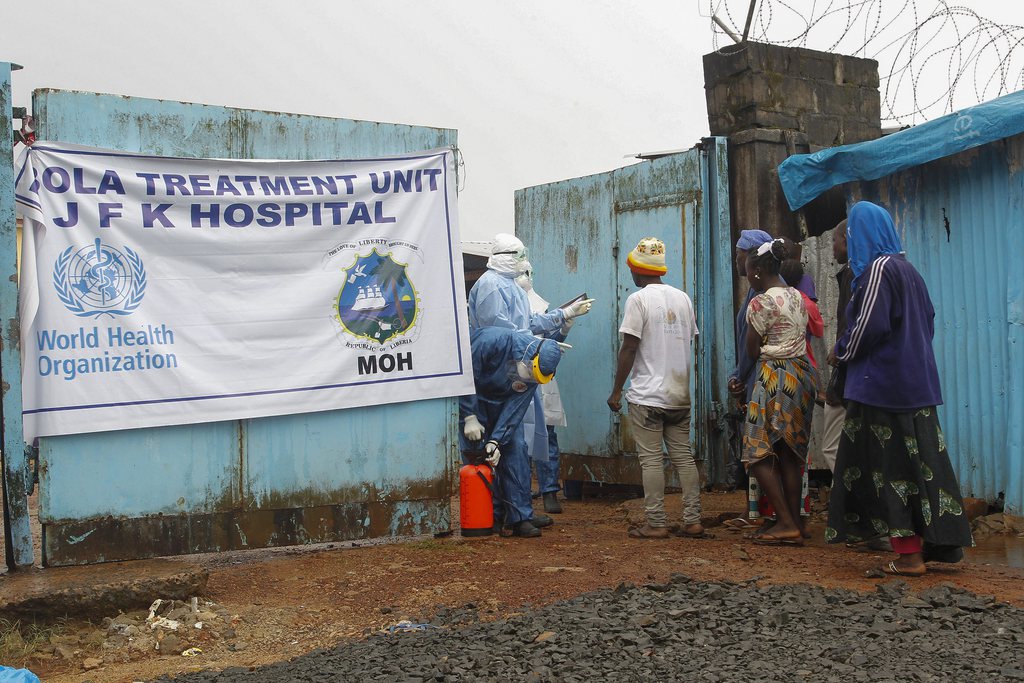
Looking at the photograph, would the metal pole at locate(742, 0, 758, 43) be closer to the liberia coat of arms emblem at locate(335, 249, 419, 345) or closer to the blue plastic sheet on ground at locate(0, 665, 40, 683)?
the liberia coat of arms emblem at locate(335, 249, 419, 345)

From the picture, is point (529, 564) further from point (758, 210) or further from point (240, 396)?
point (758, 210)

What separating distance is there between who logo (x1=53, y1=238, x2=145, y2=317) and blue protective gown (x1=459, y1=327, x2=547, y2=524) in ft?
6.69

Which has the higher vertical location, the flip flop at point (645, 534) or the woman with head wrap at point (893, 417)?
the woman with head wrap at point (893, 417)

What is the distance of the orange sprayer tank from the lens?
21.0 ft

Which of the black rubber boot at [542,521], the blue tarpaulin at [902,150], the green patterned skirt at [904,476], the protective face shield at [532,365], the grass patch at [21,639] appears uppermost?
the blue tarpaulin at [902,150]

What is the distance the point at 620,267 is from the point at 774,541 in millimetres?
3093

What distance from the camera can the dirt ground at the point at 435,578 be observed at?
4.34m

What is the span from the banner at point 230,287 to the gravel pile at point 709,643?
188cm

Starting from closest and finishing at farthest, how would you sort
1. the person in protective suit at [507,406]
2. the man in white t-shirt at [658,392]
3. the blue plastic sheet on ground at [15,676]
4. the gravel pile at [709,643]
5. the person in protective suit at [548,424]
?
the blue plastic sheet on ground at [15,676], the gravel pile at [709,643], the man in white t-shirt at [658,392], the person in protective suit at [507,406], the person in protective suit at [548,424]

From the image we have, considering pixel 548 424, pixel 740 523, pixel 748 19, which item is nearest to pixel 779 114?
pixel 748 19

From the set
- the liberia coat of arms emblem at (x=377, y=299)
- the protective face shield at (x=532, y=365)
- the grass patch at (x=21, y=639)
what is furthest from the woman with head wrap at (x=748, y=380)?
the grass patch at (x=21, y=639)

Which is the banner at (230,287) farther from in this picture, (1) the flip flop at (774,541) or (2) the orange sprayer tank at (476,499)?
(1) the flip flop at (774,541)

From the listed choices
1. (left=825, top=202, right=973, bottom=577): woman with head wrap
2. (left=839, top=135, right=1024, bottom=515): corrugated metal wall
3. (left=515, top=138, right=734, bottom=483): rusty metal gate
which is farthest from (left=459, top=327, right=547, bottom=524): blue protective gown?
(left=839, top=135, right=1024, bottom=515): corrugated metal wall

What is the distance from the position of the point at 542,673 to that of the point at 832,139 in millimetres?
5909
